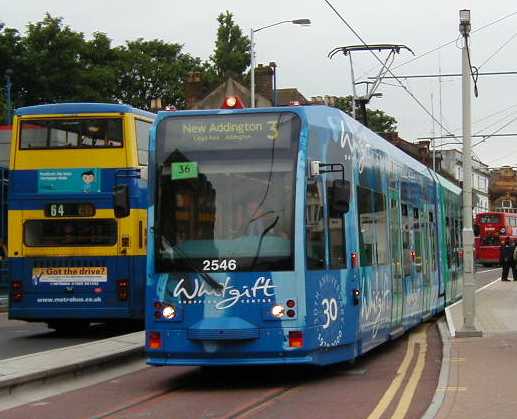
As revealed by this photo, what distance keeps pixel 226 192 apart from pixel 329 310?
6.24ft

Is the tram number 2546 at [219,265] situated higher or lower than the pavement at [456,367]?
higher

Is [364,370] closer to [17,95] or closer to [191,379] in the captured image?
[191,379]

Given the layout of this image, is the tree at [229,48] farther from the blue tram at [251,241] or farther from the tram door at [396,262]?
the blue tram at [251,241]

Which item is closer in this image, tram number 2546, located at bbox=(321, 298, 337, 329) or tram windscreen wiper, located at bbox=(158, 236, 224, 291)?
tram windscreen wiper, located at bbox=(158, 236, 224, 291)

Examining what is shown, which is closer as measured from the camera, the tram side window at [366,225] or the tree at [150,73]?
the tram side window at [366,225]

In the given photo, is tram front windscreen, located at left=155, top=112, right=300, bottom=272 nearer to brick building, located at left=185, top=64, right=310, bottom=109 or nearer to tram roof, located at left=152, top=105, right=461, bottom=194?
tram roof, located at left=152, top=105, right=461, bottom=194

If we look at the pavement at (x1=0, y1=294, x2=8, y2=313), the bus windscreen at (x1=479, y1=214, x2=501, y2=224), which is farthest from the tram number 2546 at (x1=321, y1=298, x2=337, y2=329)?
the bus windscreen at (x1=479, y1=214, x2=501, y2=224)

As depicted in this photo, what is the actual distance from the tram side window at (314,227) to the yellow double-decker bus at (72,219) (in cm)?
703

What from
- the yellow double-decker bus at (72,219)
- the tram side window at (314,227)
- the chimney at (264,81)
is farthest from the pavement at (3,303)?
the chimney at (264,81)

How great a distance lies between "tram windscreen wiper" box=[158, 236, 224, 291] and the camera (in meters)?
11.0

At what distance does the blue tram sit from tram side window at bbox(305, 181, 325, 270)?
12 mm

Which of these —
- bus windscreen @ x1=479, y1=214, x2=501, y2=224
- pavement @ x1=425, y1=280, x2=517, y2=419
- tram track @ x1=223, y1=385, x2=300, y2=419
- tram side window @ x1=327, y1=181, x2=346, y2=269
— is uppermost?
bus windscreen @ x1=479, y1=214, x2=501, y2=224

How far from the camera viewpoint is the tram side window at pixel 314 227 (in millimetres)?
11125

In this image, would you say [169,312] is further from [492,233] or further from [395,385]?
[492,233]
